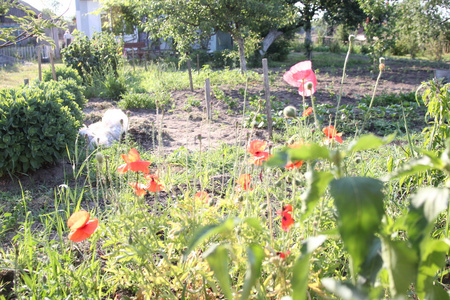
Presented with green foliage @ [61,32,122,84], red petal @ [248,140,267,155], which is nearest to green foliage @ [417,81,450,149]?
red petal @ [248,140,267,155]

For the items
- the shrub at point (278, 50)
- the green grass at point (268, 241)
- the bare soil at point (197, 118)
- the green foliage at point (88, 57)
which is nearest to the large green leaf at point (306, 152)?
the green grass at point (268, 241)

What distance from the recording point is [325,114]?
5723 mm

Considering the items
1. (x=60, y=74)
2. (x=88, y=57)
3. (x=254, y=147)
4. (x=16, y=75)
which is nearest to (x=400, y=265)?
(x=254, y=147)

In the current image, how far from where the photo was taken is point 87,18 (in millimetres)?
22469

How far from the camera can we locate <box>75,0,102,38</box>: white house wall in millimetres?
22058

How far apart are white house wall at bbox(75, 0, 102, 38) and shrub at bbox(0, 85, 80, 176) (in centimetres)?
2056

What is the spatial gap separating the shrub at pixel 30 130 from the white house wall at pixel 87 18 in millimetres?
20556

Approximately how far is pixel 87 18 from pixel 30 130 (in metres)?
21.9

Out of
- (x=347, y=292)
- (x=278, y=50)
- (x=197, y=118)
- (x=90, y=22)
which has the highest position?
(x=90, y=22)

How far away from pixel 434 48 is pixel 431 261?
2208cm

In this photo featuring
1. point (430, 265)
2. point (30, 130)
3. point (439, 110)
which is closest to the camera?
point (430, 265)

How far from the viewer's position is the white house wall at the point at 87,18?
868 inches

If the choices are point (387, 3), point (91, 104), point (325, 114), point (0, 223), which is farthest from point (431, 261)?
point (387, 3)

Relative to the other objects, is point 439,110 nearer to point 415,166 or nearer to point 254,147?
point 254,147
